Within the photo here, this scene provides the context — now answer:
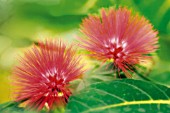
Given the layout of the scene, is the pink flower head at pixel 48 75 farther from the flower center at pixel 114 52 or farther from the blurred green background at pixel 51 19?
the blurred green background at pixel 51 19

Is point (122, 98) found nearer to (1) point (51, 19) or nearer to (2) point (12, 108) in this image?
(2) point (12, 108)

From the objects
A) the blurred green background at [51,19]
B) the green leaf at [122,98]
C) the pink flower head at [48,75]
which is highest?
the blurred green background at [51,19]

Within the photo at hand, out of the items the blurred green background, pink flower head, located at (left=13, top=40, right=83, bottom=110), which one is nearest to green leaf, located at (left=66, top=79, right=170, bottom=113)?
pink flower head, located at (left=13, top=40, right=83, bottom=110)

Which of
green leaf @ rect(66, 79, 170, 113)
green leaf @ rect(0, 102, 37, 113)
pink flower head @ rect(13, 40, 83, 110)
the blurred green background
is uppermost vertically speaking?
the blurred green background

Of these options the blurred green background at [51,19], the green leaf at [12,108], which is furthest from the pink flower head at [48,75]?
the blurred green background at [51,19]

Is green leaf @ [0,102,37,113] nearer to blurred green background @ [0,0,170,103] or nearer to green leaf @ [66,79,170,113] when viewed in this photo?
green leaf @ [66,79,170,113]

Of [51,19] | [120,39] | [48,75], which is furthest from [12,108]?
[51,19]

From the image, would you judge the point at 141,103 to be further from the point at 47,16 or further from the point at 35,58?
the point at 47,16
